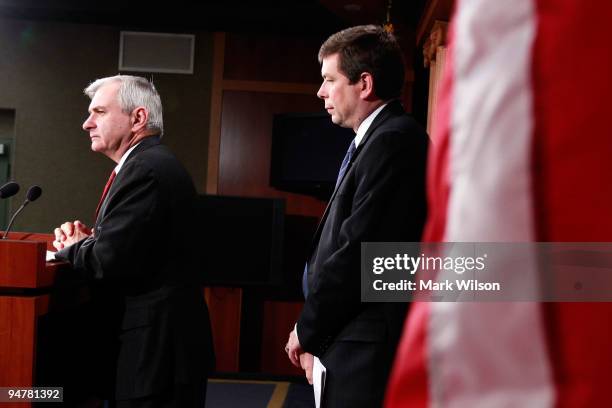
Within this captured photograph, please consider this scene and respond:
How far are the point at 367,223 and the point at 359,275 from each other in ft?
0.44

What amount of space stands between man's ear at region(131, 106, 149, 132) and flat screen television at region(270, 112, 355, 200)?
2.78 m

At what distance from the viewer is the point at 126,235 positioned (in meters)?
2.06

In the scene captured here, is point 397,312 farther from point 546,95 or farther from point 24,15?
point 24,15

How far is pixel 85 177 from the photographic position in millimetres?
6188

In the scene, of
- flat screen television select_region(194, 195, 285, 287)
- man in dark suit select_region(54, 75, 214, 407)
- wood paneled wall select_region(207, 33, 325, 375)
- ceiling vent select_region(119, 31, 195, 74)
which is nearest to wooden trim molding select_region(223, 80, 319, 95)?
wood paneled wall select_region(207, 33, 325, 375)

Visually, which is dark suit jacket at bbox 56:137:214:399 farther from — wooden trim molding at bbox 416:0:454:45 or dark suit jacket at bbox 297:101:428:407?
wooden trim molding at bbox 416:0:454:45

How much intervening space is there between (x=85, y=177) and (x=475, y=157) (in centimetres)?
611

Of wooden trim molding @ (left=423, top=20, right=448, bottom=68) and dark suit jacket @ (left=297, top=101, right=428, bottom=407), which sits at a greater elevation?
wooden trim molding @ (left=423, top=20, right=448, bottom=68)

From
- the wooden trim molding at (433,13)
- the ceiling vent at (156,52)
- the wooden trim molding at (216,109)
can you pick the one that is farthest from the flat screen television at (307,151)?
the ceiling vent at (156,52)

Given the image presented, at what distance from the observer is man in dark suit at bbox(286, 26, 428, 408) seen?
1.80 meters

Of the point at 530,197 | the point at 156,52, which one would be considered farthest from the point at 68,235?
the point at 156,52

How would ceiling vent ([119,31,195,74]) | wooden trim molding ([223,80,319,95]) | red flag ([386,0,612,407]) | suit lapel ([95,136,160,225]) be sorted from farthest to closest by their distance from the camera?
ceiling vent ([119,31,195,74])
wooden trim molding ([223,80,319,95])
suit lapel ([95,136,160,225])
red flag ([386,0,612,407])

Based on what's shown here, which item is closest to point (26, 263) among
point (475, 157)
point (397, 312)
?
point (397, 312)

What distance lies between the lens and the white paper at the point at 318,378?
1.87m
